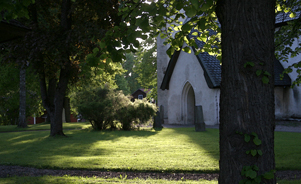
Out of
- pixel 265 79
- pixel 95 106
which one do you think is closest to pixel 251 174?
pixel 265 79

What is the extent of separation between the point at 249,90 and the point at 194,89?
19994 mm

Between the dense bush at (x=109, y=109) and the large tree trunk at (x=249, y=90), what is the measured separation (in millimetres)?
14606

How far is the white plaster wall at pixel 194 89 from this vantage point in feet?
69.1

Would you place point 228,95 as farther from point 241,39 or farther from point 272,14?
point 272,14

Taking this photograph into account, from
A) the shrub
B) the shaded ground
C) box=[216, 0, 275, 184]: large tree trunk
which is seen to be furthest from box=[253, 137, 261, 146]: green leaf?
the shrub

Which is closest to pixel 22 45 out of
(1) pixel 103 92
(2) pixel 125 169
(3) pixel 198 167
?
(1) pixel 103 92

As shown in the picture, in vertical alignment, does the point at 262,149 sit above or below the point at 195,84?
below

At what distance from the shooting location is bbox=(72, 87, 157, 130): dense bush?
17.5 meters

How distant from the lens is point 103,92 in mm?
18609

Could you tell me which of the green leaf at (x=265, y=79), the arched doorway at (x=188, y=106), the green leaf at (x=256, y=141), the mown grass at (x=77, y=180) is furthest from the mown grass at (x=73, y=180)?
→ the arched doorway at (x=188, y=106)

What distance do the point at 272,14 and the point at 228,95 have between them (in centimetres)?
109

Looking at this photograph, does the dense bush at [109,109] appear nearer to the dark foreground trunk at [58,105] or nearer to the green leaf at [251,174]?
the dark foreground trunk at [58,105]

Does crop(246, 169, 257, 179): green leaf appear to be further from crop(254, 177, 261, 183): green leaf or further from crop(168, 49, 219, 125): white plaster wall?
crop(168, 49, 219, 125): white plaster wall

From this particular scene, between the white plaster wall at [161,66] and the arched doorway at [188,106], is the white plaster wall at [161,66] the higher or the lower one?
the higher one
